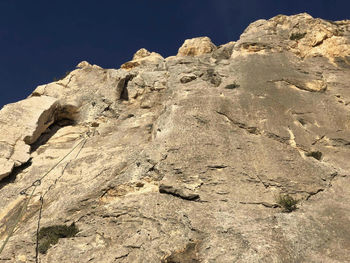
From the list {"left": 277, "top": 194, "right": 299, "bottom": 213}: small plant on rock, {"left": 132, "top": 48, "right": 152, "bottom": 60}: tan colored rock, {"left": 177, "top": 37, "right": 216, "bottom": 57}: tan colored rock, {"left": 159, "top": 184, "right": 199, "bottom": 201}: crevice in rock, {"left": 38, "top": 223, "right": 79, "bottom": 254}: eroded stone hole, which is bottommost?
{"left": 277, "top": 194, "right": 299, "bottom": 213}: small plant on rock

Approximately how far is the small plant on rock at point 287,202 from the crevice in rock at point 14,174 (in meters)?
14.4

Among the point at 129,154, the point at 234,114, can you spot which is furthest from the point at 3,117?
the point at 234,114

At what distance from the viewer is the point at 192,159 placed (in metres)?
15.2

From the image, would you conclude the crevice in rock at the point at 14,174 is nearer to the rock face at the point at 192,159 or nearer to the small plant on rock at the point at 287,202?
the rock face at the point at 192,159

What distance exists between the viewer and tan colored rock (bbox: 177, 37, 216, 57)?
31.3 meters

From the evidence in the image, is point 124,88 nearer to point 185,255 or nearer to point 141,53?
point 141,53

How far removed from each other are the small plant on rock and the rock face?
4.6 inches

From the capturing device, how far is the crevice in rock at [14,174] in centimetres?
1808

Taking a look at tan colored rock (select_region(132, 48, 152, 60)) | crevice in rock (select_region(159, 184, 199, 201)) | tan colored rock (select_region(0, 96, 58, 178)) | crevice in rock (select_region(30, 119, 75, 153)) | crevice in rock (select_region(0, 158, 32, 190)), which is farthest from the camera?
tan colored rock (select_region(132, 48, 152, 60))

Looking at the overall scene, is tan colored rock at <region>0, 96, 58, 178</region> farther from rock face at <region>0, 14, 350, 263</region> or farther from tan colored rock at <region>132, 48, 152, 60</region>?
tan colored rock at <region>132, 48, 152, 60</region>

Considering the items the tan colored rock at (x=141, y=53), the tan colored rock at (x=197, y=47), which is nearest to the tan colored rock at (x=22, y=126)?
the tan colored rock at (x=197, y=47)

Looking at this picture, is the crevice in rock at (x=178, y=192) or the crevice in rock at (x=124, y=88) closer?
the crevice in rock at (x=178, y=192)

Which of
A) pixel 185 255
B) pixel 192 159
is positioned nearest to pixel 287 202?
pixel 192 159

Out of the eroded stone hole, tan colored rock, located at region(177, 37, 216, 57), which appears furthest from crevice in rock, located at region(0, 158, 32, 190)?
tan colored rock, located at region(177, 37, 216, 57)
